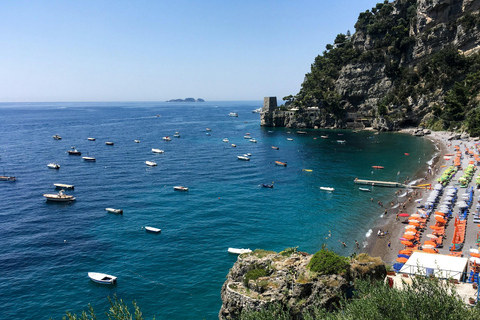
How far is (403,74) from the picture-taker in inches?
5089

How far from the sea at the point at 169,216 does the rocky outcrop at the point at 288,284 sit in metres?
9.96

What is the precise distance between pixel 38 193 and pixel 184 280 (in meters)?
44.1

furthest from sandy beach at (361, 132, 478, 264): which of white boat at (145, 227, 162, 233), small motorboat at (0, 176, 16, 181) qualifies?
small motorboat at (0, 176, 16, 181)

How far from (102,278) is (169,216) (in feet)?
58.6

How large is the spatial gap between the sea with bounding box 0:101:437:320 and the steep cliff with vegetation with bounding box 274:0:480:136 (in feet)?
69.0

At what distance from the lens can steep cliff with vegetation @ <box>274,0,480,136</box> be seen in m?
109

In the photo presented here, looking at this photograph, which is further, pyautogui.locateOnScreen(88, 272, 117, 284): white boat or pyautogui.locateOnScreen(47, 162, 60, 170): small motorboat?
pyautogui.locateOnScreen(47, 162, 60, 170): small motorboat

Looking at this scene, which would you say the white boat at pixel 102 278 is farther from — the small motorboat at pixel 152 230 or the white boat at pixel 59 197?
the white boat at pixel 59 197

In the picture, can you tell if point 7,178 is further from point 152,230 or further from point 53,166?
point 152,230

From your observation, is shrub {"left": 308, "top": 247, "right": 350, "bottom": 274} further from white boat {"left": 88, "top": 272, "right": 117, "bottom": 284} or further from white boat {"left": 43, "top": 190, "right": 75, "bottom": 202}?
white boat {"left": 43, "top": 190, "right": 75, "bottom": 202}

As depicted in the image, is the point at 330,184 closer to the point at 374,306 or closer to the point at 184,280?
the point at 184,280

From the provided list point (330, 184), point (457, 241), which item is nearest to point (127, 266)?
point (457, 241)

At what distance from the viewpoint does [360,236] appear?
44219mm

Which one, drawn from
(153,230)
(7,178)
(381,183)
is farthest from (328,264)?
(7,178)
